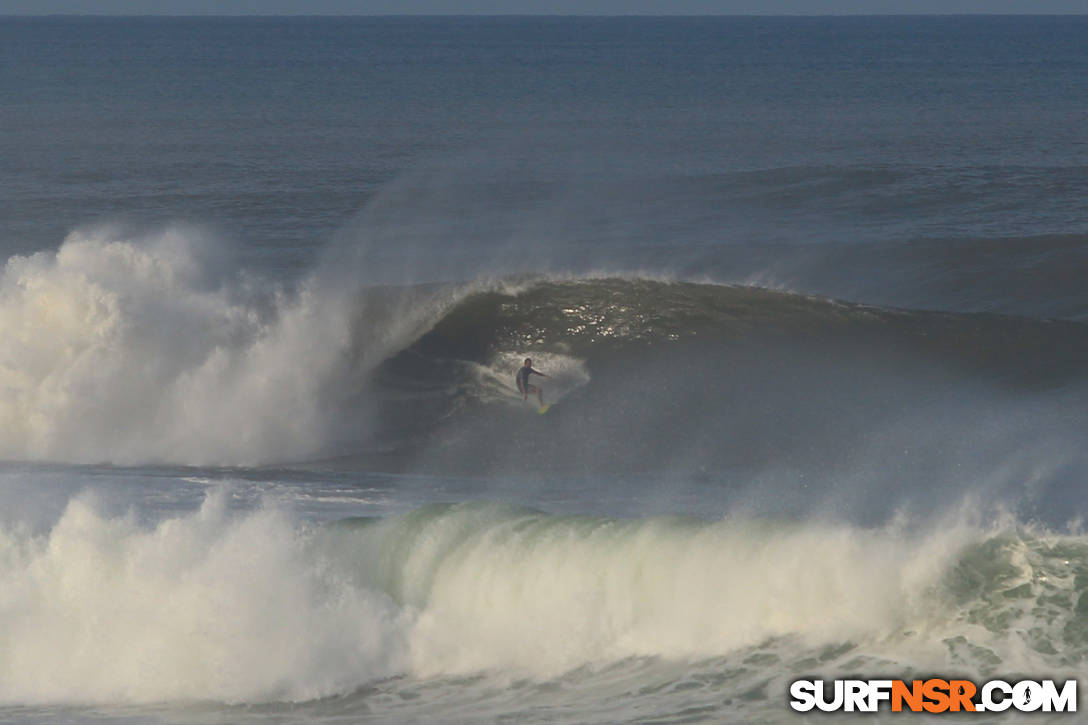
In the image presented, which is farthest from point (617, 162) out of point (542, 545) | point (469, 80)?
point (469, 80)

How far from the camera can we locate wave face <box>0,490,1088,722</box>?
996 centimetres

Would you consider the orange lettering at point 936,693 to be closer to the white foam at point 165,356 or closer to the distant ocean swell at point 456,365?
the distant ocean swell at point 456,365

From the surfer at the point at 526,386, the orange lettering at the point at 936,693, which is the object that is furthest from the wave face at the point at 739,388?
the orange lettering at the point at 936,693

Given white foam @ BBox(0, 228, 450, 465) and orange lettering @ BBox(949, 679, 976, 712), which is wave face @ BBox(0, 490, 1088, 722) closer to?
orange lettering @ BBox(949, 679, 976, 712)

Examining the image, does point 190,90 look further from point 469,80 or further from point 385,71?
point 385,71

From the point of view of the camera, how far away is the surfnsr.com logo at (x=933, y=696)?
9.12 m

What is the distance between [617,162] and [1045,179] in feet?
47.3

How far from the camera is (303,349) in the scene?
2142 cm

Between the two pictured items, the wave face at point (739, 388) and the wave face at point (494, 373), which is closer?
the wave face at point (739, 388)

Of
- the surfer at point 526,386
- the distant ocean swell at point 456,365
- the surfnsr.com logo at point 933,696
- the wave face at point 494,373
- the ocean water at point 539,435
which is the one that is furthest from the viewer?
the surfer at point 526,386

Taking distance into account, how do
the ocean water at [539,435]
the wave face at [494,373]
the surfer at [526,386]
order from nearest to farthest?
the ocean water at [539,435], the wave face at [494,373], the surfer at [526,386]

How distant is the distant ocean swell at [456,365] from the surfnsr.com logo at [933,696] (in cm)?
706

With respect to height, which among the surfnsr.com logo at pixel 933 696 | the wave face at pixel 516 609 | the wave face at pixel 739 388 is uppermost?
the wave face at pixel 739 388

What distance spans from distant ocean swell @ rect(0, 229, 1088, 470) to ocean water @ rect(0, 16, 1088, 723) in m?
0.07
